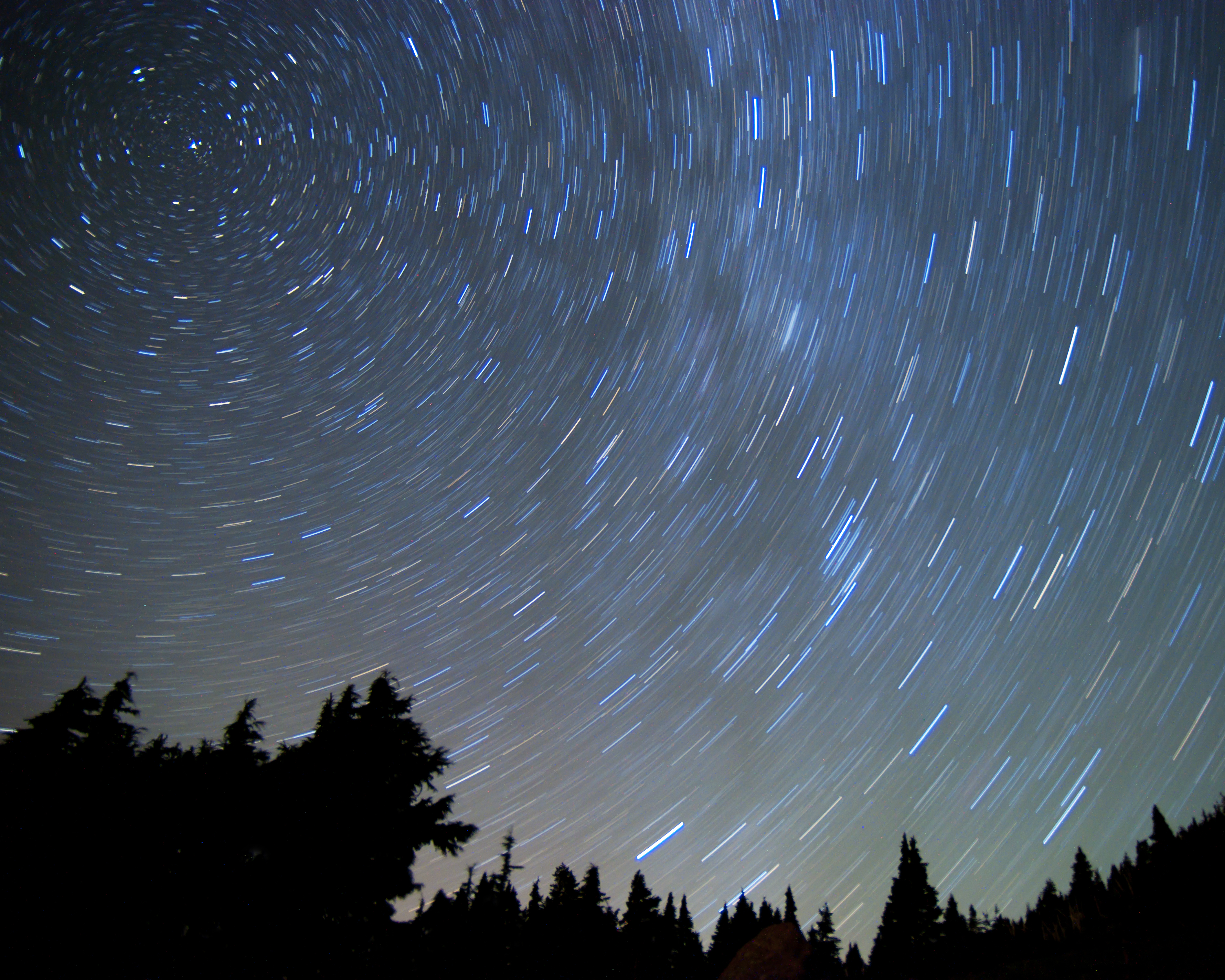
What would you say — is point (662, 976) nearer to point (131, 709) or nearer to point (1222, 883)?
point (131, 709)

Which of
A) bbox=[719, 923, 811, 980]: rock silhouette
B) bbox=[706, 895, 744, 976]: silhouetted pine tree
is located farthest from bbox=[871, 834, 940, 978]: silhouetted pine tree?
bbox=[719, 923, 811, 980]: rock silhouette

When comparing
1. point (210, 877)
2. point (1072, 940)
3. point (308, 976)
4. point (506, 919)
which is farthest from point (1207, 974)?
point (506, 919)

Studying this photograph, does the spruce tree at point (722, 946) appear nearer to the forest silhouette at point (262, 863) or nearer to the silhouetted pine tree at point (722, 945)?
the silhouetted pine tree at point (722, 945)

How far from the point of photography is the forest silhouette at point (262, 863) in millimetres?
7965

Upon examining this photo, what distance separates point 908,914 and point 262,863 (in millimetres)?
37478

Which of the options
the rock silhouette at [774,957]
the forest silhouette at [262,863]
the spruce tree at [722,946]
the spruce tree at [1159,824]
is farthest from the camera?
the spruce tree at [722,946]

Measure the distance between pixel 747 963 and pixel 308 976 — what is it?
29.2 feet

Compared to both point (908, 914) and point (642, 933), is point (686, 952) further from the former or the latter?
point (908, 914)

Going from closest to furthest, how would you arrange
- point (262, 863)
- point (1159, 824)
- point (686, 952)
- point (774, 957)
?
point (262, 863), point (774, 957), point (1159, 824), point (686, 952)

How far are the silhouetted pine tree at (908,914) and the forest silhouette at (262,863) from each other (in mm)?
26404

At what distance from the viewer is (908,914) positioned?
35750 mm

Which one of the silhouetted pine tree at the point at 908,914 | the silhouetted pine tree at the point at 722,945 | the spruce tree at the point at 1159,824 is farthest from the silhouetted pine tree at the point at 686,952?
the spruce tree at the point at 1159,824

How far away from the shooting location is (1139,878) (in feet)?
27.7

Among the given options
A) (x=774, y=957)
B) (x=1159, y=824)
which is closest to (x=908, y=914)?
(x=1159, y=824)
